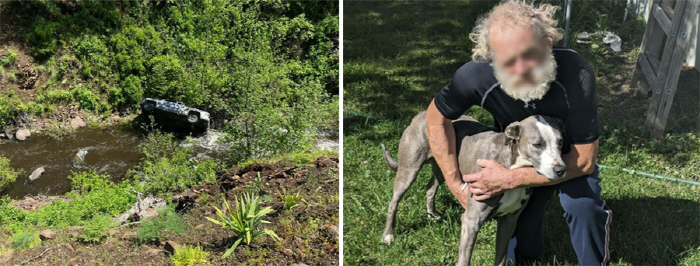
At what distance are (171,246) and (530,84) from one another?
12.2 feet

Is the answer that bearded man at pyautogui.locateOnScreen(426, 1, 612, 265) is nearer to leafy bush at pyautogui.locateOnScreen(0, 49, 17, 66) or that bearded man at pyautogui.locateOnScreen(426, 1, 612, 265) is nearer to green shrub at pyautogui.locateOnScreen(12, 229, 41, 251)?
green shrub at pyautogui.locateOnScreen(12, 229, 41, 251)

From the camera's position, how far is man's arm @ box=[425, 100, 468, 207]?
2.79 metres

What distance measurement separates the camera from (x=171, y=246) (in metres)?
5.20

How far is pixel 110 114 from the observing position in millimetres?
11281

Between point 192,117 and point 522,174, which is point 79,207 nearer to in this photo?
point 192,117

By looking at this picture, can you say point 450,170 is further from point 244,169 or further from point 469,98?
point 244,169

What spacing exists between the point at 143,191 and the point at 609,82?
5.66 m

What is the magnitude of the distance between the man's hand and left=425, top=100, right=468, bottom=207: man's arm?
0.19 meters

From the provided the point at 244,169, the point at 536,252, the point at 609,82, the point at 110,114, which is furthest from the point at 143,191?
the point at 536,252

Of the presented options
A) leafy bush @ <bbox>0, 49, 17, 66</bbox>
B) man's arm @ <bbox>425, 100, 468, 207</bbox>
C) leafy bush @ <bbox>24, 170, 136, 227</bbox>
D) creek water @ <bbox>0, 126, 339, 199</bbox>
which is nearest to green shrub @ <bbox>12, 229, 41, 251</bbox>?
leafy bush @ <bbox>24, 170, 136, 227</bbox>

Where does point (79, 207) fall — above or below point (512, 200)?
below

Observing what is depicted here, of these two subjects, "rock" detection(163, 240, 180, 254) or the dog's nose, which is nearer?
the dog's nose

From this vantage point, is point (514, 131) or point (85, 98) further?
point (85, 98)

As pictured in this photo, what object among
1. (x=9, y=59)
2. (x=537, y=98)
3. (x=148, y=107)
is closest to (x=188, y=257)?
(x=537, y=98)
